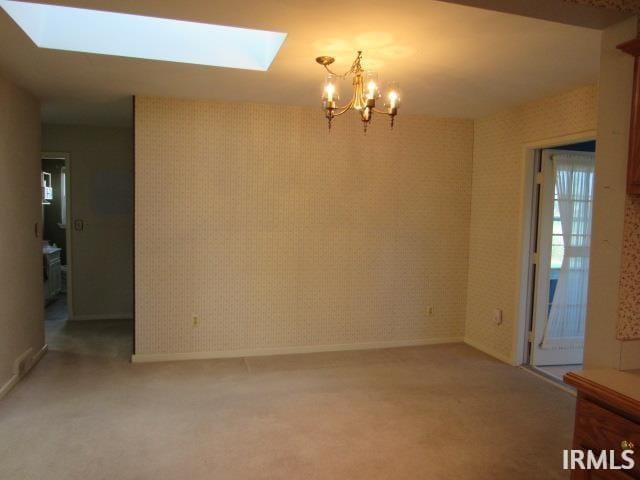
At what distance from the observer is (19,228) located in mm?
→ 3717

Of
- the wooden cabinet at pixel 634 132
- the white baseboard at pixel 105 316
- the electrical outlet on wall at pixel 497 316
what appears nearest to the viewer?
the wooden cabinet at pixel 634 132

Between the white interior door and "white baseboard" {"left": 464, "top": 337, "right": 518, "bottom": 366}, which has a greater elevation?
the white interior door

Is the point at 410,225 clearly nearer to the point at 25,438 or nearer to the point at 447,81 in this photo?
the point at 447,81

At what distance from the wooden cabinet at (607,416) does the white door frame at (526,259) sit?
2.77 m

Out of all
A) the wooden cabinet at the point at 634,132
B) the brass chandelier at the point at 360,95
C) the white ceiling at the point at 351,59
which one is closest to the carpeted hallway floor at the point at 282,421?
the wooden cabinet at the point at 634,132

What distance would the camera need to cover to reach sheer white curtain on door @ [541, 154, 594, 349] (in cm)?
428

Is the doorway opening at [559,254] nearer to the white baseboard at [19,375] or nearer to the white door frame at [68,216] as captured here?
the white baseboard at [19,375]

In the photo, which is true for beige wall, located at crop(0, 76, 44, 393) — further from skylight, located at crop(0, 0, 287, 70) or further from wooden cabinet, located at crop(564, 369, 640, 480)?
wooden cabinet, located at crop(564, 369, 640, 480)

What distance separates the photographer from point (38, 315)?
423cm

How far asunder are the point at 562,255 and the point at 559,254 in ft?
0.09

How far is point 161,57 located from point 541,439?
11.3 ft

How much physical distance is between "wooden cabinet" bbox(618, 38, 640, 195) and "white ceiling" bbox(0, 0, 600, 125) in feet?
2.70

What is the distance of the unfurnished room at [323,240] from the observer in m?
2.25

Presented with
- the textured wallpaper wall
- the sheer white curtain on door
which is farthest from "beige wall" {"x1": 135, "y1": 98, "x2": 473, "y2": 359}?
the textured wallpaper wall
